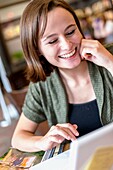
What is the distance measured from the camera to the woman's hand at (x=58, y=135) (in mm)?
917

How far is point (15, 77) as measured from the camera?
4121 millimetres

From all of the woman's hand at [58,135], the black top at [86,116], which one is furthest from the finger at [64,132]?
the black top at [86,116]

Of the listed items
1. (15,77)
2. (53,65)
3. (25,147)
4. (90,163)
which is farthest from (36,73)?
(15,77)

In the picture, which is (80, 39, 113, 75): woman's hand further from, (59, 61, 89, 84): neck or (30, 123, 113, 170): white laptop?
(30, 123, 113, 170): white laptop

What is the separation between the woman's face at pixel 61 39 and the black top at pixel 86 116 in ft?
0.66

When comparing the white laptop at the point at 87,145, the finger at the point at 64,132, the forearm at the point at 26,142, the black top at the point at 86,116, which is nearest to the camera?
the white laptop at the point at 87,145

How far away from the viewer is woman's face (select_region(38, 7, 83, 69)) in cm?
109

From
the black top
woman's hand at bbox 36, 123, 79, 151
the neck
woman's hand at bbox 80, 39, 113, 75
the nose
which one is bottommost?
the black top

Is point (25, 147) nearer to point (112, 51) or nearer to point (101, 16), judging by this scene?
A: point (112, 51)

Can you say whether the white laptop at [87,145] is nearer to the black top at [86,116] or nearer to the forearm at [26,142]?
the forearm at [26,142]

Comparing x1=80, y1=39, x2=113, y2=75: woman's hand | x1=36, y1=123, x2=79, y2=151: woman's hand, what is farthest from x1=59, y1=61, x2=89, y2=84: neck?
x1=36, y1=123, x2=79, y2=151: woman's hand

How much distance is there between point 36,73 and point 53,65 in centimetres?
9

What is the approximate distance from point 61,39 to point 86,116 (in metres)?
0.37

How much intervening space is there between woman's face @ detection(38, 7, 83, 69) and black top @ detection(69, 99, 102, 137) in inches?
8.0
